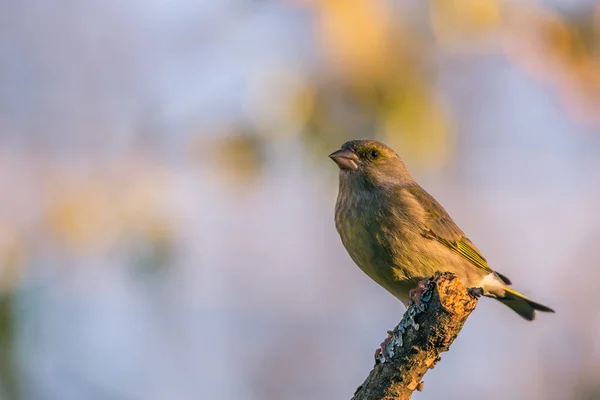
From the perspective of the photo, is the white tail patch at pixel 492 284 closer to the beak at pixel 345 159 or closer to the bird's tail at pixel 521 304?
the bird's tail at pixel 521 304

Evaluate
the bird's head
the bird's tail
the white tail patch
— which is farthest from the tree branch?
the bird's tail

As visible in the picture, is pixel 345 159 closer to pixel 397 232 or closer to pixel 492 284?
pixel 397 232

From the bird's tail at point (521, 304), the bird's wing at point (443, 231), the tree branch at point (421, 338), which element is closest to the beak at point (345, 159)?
the bird's wing at point (443, 231)

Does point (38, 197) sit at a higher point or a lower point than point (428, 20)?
lower

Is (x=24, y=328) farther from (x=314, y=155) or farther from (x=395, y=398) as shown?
(x=395, y=398)

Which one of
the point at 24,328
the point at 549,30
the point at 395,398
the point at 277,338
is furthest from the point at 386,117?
the point at 277,338

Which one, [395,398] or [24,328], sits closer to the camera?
[395,398]

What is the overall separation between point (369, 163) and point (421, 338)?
2659 mm

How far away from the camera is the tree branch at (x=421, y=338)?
3.93 metres

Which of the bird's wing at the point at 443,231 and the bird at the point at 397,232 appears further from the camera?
the bird's wing at the point at 443,231

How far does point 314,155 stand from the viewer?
620 cm

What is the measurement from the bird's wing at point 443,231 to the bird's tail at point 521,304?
321mm

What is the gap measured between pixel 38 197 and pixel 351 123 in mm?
2581

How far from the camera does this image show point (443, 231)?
6242 millimetres
